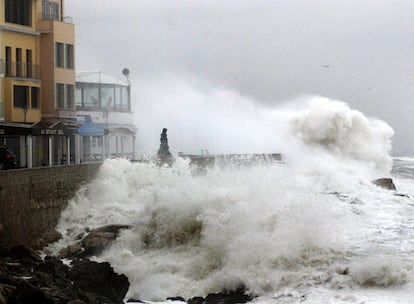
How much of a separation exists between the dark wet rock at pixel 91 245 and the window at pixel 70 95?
13486mm

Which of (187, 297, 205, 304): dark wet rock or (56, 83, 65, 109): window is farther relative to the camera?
(56, 83, 65, 109): window

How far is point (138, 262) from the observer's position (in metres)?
19.6

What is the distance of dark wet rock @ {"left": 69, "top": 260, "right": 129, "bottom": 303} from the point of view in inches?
651

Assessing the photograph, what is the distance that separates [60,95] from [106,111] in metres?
4.20

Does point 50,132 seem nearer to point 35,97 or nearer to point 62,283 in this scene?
point 35,97

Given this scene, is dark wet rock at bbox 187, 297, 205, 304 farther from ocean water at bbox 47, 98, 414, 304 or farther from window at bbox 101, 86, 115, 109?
window at bbox 101, 86, 115, 109

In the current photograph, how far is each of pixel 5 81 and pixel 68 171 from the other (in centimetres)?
808

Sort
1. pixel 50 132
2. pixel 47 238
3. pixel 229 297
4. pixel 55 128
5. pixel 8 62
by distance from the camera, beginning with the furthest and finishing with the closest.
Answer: pixel 8 62 < pixel 55 128 < pixel 50 132 < pixel 47 238 < pixel 229 297

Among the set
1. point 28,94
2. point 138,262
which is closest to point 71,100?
point 28,94

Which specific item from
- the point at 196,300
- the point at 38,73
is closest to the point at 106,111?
the point at 38,73

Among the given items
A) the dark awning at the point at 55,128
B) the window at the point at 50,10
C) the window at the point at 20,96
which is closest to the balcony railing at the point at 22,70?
the window at the point at 20,96

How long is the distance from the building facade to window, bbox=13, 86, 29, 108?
399 centimetres

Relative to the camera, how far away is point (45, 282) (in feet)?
51.3

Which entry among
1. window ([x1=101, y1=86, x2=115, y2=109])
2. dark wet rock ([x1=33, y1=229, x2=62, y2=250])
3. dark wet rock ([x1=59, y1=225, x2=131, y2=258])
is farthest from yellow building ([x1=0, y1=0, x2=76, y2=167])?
dark wet rock ([x1=59, y1=225, x2=131, y2=258])
